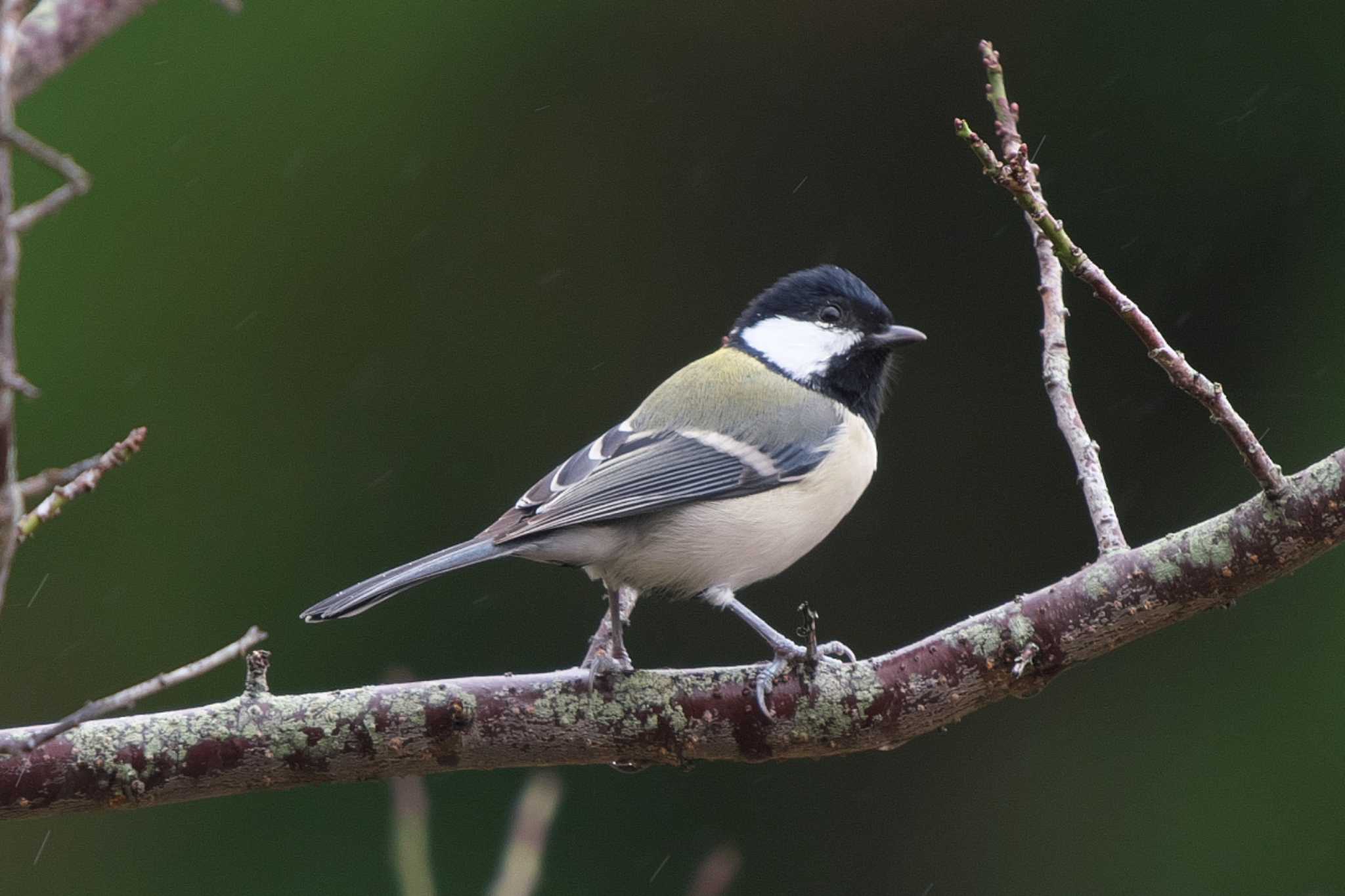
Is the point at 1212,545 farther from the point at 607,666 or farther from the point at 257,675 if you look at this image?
the point at 257,675

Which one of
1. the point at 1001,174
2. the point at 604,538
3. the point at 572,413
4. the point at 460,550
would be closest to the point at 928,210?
the point at 572,413

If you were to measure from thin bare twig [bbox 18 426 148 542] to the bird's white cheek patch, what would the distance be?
1.52 meters

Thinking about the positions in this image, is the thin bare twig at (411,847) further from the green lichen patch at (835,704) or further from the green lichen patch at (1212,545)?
A: the green lichen patch at (1212,545)

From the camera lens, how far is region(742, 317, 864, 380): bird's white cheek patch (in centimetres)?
243

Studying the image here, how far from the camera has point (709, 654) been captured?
279cm

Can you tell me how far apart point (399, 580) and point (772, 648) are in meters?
0.50

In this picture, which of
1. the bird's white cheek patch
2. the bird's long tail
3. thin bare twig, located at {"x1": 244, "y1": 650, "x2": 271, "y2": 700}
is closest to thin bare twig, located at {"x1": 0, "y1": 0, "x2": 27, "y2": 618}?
thin bare twig, located at {"x1": 244, "y1": 650, "x2": 271, "y2": 700}

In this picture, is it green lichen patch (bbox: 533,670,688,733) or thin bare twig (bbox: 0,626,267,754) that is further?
green lichen patch (bbox: 533,670,688,733)

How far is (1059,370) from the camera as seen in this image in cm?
179

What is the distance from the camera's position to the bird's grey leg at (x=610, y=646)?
5.42ft

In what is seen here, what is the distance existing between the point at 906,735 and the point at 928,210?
155 cm

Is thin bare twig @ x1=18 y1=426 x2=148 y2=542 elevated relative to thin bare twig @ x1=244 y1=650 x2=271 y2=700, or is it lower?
lower

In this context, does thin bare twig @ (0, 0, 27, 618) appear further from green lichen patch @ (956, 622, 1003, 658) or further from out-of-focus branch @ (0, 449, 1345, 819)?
green lichen patch @ (956, 622, 1003, 658)

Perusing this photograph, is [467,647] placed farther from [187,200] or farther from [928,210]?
[928,210]
